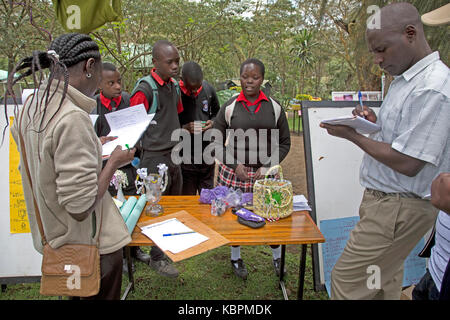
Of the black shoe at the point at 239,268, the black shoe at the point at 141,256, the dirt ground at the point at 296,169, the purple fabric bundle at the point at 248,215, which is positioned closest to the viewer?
the purple fabric bundle at the point at 248,215

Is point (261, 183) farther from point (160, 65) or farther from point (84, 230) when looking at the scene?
point (160, 65)

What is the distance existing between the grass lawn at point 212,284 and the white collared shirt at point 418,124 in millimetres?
1602

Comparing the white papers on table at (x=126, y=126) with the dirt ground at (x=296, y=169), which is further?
the dirt ground at (x=296, y=169)

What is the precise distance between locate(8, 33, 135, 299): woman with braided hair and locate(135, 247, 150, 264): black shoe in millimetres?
1788

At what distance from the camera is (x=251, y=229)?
194cm

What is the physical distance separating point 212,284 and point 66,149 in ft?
7.00

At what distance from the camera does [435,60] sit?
1463 mm

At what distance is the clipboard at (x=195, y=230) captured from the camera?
5.39 ft

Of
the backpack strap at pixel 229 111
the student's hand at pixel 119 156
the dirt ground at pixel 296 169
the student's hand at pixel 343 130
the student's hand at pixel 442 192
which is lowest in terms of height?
the dirt ground at pixel 296 169

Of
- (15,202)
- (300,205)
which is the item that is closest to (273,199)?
(300,205)

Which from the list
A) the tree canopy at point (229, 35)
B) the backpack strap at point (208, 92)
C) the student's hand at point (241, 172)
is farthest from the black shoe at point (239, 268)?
the tree canopy at point (229, 35)

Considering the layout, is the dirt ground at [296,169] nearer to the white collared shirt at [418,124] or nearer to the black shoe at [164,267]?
the black shoe at [164,267]

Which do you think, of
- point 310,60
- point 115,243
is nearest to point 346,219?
point 115,243

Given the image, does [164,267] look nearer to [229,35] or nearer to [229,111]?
[229,111]
